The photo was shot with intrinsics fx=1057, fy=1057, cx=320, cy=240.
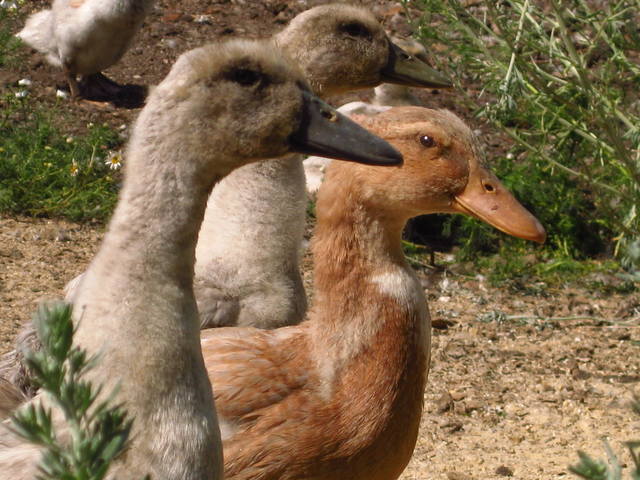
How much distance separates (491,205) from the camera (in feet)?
11.7

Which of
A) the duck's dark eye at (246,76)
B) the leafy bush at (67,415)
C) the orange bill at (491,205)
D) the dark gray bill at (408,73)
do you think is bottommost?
the dark gray bill at (408,73)

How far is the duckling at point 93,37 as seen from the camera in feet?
27.0

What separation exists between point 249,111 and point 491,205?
1250 millimetres

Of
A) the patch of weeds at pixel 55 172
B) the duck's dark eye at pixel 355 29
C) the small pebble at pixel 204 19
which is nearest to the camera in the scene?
the duck's dark eye at pixel 355 29

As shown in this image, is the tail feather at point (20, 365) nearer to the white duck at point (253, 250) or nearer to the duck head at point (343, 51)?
the white duck at point (253, 250)

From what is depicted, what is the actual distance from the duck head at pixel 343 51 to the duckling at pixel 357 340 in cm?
101

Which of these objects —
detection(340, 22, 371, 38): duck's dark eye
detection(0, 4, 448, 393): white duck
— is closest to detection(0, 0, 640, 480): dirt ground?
detection(0, 4, 448, 393): white duck

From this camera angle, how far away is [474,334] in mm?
5891

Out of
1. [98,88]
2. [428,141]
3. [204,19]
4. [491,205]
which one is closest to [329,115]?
[428,141]

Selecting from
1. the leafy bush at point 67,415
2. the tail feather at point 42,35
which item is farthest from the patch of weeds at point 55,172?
the leafy bush at point 67,415

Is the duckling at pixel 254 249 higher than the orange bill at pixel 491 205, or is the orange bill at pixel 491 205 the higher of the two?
the orange bill at pixel 491 205

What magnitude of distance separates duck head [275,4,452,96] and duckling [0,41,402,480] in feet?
6.15

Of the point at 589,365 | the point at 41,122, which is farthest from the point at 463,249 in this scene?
the point at 41,122

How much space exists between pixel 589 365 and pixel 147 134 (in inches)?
147
